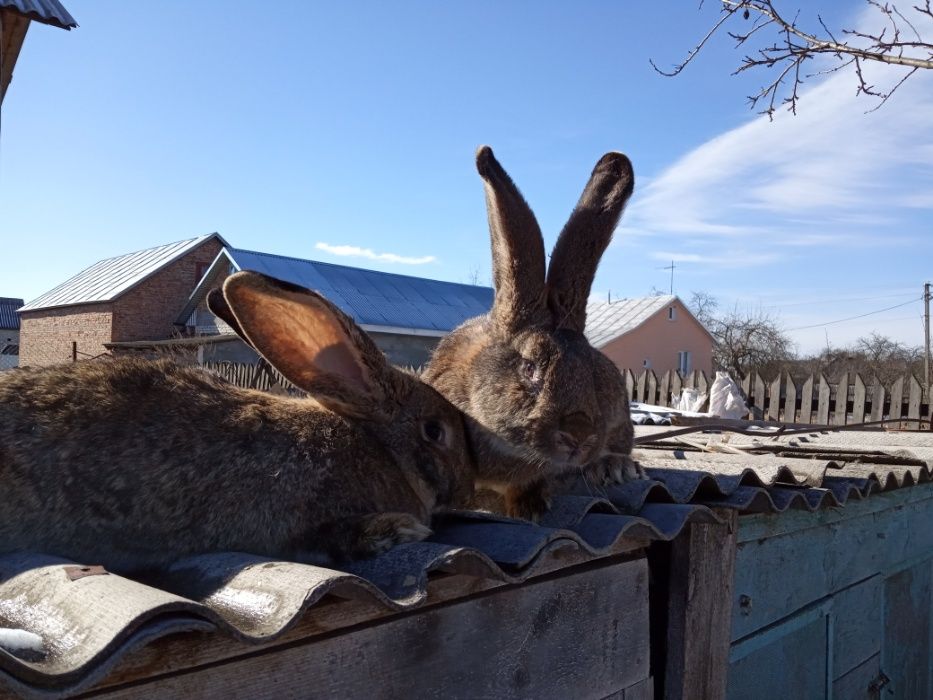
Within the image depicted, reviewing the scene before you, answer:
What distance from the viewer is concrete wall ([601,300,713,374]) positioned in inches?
1366

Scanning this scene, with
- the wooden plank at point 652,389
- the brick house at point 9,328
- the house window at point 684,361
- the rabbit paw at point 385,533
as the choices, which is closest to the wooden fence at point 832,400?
the wooden plank at point 652,389

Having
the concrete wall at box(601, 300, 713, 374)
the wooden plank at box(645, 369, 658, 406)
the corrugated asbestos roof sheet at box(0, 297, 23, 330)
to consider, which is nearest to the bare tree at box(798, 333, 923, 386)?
the concrete wall at box(601, 300, 713, 374)

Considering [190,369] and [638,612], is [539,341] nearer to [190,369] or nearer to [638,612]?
[638,612]

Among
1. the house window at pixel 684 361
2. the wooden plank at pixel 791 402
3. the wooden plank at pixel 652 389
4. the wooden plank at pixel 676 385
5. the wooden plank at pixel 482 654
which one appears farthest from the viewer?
the house window at pixel 684 361

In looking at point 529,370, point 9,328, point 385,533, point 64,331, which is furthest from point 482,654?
point 9,328

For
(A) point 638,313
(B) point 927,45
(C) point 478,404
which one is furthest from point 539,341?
(A) point 638,313

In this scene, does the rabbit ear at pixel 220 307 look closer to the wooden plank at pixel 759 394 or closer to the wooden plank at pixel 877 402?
the wooden plank at pixel 877 402

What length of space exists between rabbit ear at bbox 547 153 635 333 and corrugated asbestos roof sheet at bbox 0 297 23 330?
58.1m

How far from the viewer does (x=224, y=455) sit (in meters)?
2.05

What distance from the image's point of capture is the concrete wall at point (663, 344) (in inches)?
1366

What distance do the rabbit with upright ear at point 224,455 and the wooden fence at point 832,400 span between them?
1015cm

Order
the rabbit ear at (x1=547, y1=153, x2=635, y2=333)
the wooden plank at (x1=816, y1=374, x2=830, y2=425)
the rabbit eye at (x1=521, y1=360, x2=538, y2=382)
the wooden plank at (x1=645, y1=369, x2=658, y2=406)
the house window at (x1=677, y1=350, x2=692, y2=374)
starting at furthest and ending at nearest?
1. the house window at (x1=677, y1=350, x2=692, y2=374)
2. the wooden plank at (x1=645, y1=369, x2=658, y2=406)
3. the wooden plank at (x1=816, y1=374, x2=830, y2=425)
4. the rabbit ear at (x1=547, y1=153, x2=635, y2=333)
5. the rabbit eye at (x1=521, y1=360, x2=538, y2=382)

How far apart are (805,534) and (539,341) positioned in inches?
81.1

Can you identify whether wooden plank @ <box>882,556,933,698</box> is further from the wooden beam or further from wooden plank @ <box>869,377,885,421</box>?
the wooden beam
